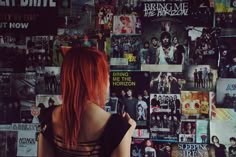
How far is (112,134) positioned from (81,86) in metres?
0.16

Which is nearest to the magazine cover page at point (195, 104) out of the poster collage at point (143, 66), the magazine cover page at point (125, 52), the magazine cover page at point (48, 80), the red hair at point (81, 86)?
the poster collage at point (143, 66)

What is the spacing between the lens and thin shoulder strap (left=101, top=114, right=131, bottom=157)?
1.20 meters

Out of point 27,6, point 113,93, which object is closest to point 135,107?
point 113,93

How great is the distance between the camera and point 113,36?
1.90 meters

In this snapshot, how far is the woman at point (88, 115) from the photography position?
1210mm

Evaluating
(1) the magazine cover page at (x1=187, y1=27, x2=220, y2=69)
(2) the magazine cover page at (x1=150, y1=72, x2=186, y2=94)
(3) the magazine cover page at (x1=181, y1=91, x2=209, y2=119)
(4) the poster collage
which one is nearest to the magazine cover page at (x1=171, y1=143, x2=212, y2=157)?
(4) the poster collage

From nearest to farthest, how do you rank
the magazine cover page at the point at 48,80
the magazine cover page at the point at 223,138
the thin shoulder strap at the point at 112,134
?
1. the thin shoulder strap at the point at 112,134
2. the magazine cover page at the point at 223,138
3. the magazine cover page at the point at 48,80

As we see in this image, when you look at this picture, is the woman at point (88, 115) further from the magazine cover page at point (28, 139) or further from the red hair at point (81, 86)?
the magazine cover page at point (28, 139)

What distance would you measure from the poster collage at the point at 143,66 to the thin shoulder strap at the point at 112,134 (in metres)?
0.67

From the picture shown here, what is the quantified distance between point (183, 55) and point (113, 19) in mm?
351

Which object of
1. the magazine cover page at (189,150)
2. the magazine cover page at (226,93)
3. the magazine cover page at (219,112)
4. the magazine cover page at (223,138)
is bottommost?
the magazine cover page at (189,150)

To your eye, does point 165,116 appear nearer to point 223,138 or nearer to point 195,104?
point 195,104

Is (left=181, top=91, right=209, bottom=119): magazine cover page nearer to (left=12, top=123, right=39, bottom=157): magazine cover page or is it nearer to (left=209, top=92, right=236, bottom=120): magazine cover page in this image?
(left=209, top=92, right=236, bottom=120): magazine cover page

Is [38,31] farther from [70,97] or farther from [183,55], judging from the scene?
[70,97]
